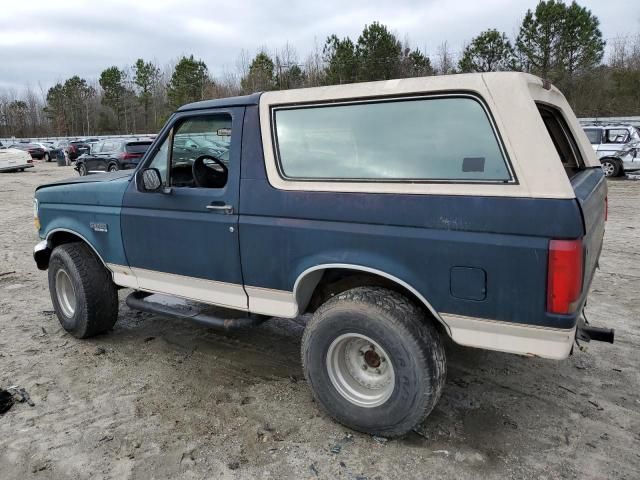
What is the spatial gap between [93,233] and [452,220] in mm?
3152

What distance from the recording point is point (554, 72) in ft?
123

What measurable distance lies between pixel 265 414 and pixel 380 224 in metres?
1.55

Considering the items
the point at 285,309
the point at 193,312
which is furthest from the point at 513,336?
the point at 193,312

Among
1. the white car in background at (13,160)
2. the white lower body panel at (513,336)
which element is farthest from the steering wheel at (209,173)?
the white car in background at (13,160)

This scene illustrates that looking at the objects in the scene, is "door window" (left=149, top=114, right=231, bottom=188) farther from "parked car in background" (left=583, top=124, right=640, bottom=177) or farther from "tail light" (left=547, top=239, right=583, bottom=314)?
"parked car in background" (left=583, top=124, right=640, bottom=177)

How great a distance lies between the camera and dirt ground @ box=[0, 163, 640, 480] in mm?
3014

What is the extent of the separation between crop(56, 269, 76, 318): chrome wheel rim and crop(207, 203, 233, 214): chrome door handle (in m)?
2.13

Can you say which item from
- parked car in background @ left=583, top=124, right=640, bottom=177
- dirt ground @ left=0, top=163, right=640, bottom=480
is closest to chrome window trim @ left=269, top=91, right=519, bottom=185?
dirt ground @ left=0, top=163, right=640, bottom=480

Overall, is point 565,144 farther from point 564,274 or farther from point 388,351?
point 388,351

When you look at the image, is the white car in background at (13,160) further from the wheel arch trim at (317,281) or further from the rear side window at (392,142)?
the wheel arch trim at (317,281)

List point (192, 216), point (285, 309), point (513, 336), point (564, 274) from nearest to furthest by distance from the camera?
point (564, 274) → point (513, 336) → point (285, 309) → point (192, 216)

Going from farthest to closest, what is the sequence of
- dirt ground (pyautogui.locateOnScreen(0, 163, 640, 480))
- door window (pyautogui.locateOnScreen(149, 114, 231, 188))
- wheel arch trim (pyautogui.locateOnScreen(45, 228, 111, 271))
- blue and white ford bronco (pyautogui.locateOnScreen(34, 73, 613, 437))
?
wheel arch trim (pyautogui.locateOnScreen(45, 228, 111, 271)), door window (pyautogui.locateOnScreen(149, 114, 231, 188)), dirt ground (pyautogui.locateOnScreen(0, 163, 640, 480)), blue and white ford bronco (pyautogui.locateOnScreen(34, 73, 613, 437))

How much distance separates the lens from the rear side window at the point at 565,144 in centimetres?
392

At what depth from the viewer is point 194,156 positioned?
4215 millimetres
